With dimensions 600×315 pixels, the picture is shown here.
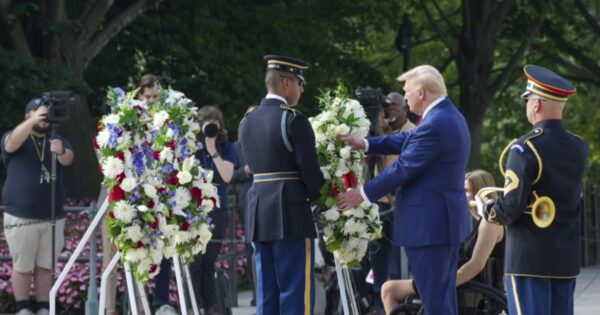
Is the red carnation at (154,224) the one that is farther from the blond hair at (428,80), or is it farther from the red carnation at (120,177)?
the blond hair at (428,80)

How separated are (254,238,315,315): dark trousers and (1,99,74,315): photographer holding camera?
3.55m

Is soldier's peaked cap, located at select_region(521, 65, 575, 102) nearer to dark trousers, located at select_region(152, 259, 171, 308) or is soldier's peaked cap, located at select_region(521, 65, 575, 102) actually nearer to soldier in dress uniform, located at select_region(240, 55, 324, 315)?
soldier in dress uniform, located at select_region(240, 55, 324, 315)

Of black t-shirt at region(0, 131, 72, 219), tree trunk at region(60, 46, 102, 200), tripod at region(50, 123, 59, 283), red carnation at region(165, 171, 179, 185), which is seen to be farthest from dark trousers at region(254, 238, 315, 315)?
tree trunk at region(60, 46, 102, 200)

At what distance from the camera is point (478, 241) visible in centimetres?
1031

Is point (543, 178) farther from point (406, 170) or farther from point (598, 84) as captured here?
point (598, 84)

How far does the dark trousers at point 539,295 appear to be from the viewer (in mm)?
8148

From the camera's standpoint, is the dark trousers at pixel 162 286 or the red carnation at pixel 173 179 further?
the dark trousers at pixel 162 286

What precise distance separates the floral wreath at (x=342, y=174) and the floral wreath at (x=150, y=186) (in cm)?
96

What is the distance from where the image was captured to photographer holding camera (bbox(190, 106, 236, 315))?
488 inches

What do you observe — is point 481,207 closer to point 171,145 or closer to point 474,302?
point 474,302

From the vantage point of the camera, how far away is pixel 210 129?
40.1ft

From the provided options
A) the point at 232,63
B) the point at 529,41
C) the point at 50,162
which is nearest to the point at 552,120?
the point at 50,162

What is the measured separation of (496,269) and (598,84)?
1880 centimetres

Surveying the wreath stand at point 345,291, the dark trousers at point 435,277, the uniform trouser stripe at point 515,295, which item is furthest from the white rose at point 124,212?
the uniform trouser stripe at point 515,295
